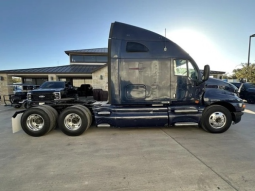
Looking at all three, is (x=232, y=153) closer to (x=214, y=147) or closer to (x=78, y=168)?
(x=214, y=147)

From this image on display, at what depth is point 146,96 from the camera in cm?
491

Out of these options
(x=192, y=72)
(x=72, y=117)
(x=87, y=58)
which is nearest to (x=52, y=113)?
(x=72, y=117)

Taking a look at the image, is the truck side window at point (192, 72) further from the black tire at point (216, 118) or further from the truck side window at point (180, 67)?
the black tire at point (216, 118)

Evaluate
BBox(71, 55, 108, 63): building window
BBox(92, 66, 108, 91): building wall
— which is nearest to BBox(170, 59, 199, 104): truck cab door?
BBox(92, 66, 108, 91): building wall

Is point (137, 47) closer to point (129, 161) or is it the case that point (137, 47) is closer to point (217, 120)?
point (129, 161)

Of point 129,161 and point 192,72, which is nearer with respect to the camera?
point 129,161

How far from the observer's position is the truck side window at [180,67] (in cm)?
488

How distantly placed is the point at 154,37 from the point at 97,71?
448 inches

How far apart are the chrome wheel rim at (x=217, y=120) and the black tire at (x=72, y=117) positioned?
14.1ft

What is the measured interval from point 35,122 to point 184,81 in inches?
209

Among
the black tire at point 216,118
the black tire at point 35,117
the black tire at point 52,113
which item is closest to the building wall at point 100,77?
the black tire at point 52,113

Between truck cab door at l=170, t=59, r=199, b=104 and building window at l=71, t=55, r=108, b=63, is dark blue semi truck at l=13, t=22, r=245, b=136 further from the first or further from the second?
building window at l=71, t=55, r=108, b=63

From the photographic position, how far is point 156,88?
4902 mm

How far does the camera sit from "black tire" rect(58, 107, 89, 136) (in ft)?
15.6
